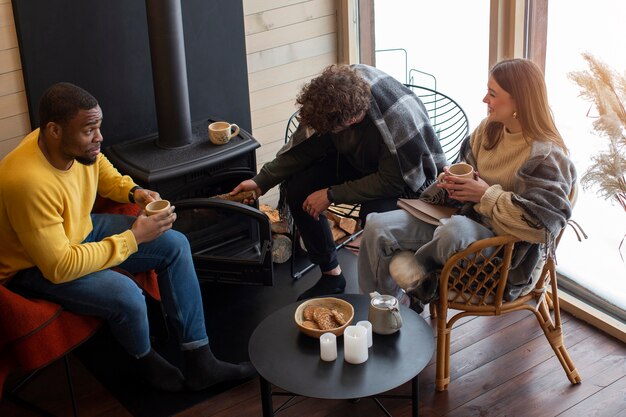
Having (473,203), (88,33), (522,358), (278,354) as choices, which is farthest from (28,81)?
(522,358)

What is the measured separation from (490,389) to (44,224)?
4.98 feet

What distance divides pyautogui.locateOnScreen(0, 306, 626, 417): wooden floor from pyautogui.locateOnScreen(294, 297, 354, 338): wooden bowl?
0.40 m

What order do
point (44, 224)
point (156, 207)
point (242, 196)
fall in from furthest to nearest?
point (242, 196), point (156, 207), point (44, 224)

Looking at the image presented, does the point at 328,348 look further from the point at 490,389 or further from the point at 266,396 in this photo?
the point at 490,389

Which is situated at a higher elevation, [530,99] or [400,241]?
[530,99]

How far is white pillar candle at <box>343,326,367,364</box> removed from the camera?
7.40 feet

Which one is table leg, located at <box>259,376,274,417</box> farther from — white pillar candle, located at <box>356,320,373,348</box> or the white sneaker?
the white sneaker

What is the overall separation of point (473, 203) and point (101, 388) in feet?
4.67

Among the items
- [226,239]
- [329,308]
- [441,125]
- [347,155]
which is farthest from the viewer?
[441,125]

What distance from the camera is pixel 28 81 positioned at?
3.09 m

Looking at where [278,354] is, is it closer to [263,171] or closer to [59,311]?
[59,311]

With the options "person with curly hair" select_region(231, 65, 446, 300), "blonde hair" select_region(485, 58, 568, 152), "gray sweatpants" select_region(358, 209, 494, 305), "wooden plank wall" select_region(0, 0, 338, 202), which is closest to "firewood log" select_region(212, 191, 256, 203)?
"person with curly hair" select_region(231, 65, 446, 300)

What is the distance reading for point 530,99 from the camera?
2.57 m

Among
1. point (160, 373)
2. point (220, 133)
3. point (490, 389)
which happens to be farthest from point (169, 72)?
point (490, 389)
